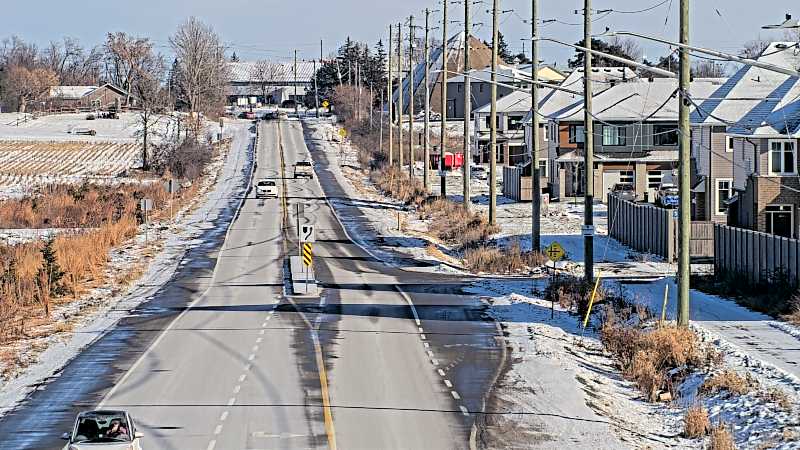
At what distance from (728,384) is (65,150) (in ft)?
361

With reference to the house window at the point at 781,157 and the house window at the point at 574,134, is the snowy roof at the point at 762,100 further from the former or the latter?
the house window at the point at 574,134

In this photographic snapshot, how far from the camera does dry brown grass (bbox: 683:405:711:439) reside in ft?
66.2

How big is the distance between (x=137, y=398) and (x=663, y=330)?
11.6m

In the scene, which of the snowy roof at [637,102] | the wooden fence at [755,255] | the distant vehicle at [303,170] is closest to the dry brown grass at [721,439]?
the wooden fence at [755,255]

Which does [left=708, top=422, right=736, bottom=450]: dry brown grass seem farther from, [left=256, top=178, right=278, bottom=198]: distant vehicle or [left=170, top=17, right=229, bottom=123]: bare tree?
[left=170, top=17, right=229, bottom=123]: bare tree

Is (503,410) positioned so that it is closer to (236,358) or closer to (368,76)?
(236,358)

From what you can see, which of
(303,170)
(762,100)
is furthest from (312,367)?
(303,170)

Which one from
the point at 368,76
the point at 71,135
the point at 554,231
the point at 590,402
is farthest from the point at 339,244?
the point at 368,76

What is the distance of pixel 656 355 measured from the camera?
85.9 ft

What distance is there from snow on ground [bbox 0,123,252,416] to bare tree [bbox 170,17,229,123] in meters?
57.6

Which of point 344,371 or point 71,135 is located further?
point 71,135

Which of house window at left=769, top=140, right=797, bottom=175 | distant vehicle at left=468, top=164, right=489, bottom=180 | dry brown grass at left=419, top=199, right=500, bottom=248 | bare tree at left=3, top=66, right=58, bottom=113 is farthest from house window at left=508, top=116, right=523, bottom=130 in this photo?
bare tree at left=3, top=66, right=58, bottom=113

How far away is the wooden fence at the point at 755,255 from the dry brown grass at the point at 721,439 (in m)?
16.0

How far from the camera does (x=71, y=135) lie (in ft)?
462
